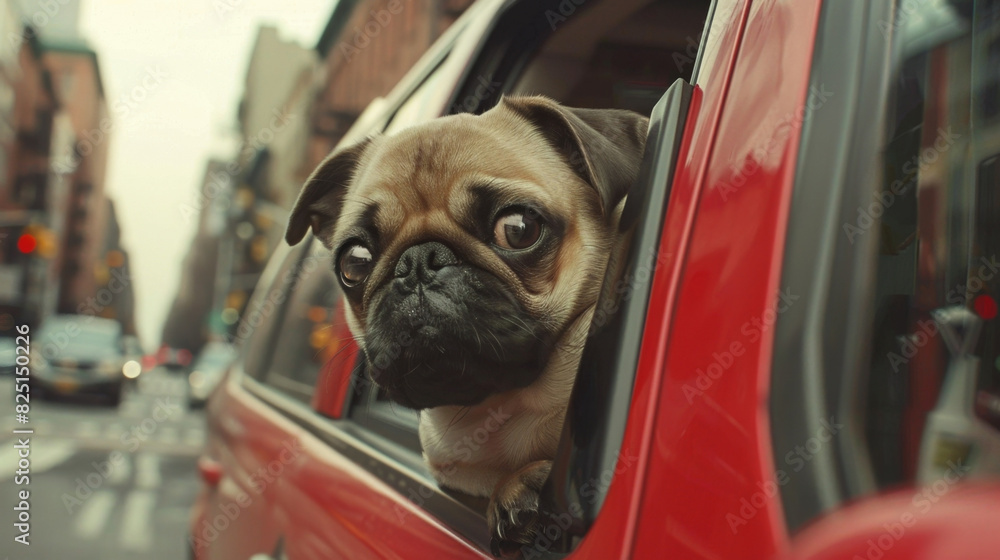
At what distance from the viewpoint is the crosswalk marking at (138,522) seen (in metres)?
7.99

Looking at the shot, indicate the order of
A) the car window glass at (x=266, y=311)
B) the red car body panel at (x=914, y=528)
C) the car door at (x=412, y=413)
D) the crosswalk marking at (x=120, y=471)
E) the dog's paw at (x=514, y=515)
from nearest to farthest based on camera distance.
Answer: the red car body panel at (x=914, y=528) → the car door at (x=412, y=413) → the dog's paw at (x=514, y=515) → the car window glass at (x=266, y=311) → the crosswalk marking at (x=120, y=471)

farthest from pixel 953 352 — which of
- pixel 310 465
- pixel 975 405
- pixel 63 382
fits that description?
pixel 63 382

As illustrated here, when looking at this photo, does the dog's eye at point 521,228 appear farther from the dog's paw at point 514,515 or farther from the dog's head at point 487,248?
the dog's paw at point 514,515

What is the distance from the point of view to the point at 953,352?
871 millimetres

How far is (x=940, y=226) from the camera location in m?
0.90

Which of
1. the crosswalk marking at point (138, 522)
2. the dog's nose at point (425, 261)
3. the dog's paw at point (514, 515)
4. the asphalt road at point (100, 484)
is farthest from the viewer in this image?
the crosswalk marking at point (138, 522)

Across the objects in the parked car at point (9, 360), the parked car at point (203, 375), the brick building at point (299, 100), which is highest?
the brick building at point (299, 100)

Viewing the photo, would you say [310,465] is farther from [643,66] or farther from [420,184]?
[643,66]

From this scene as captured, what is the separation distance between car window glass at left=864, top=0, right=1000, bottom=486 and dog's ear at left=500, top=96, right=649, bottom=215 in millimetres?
578

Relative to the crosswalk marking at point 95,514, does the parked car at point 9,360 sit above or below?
above

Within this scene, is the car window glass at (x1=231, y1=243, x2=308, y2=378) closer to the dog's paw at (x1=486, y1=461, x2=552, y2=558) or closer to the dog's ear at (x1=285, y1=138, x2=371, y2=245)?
the dog's ear at (x1=285, y1=138, x2=371, y2=245)

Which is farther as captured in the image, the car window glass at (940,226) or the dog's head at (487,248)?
the dog's head at (487,248)

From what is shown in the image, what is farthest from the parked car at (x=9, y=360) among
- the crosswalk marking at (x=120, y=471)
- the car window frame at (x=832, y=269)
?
the crosswalk marking at (x=120, y=471)

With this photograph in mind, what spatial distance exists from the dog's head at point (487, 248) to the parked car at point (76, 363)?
20.0m
